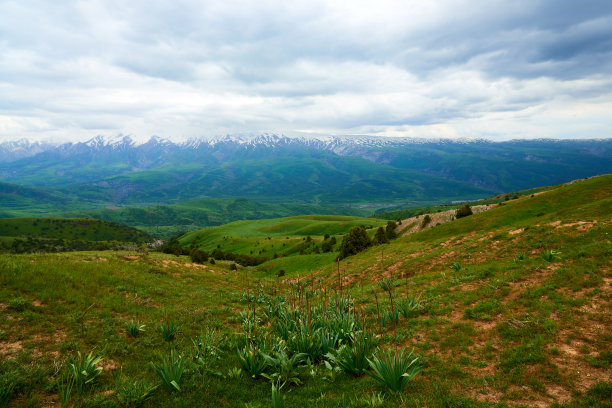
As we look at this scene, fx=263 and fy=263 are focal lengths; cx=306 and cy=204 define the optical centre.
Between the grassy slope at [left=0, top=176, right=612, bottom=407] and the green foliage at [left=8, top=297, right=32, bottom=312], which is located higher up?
the green foliage at [left=8, top=297, right=32, bottom=312]

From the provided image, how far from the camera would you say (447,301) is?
1380cm

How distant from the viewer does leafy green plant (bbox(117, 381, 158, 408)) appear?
6.88m

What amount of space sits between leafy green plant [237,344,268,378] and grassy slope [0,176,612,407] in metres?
0.32

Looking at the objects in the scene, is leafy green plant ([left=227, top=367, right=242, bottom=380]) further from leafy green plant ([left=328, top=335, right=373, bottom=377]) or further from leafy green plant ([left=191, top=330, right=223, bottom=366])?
leafy green plant ([left=328, top=335, right=373, bottom=377])

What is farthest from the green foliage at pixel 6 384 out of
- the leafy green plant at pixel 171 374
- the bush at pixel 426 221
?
the bush at pixel 426 221

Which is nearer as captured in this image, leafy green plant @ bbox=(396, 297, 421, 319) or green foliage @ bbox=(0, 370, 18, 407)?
green foliage @ bbox=(0, 370, 18, 407)

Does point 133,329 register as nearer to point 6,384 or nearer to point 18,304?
point 6,384

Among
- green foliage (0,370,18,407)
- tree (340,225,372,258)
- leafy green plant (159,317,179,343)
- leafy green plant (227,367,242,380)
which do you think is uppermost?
green foliage (0,370,18,407)

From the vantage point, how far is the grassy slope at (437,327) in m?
7.23

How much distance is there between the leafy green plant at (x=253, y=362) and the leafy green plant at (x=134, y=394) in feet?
8.31

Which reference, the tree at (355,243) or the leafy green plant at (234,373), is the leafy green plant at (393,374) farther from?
the tree at (355,243)

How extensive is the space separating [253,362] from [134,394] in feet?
10.5

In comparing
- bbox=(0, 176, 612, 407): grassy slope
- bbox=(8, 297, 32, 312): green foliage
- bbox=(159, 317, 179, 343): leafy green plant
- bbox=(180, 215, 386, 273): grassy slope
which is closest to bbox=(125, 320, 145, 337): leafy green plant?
bbox=(0, 176, 612, 407): grassy slope

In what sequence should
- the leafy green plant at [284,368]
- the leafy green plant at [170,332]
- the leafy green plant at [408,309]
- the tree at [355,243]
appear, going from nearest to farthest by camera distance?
the leafy green plant at [284,368] < the leafy green plant at [170,332] < the leafy green plant at [408,309] < the tree at [355,243]
